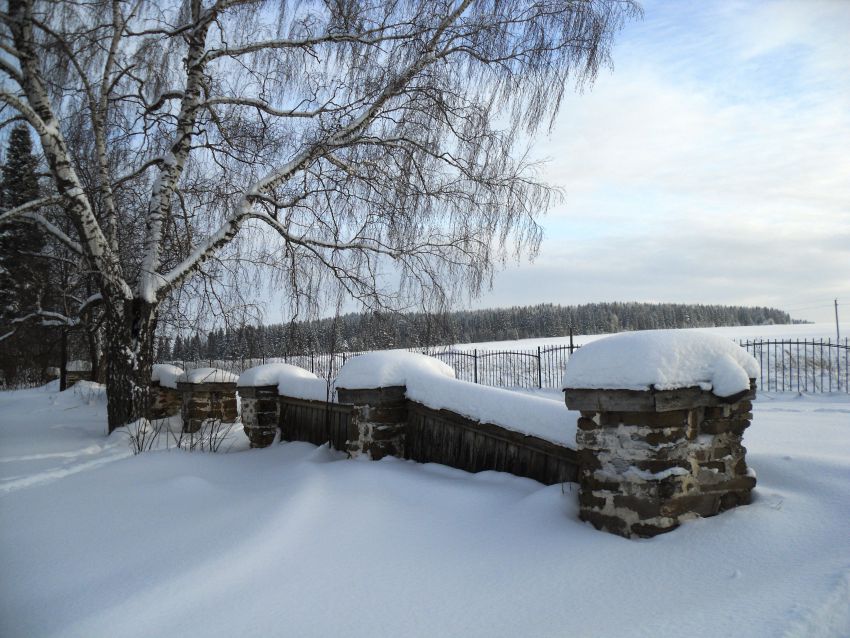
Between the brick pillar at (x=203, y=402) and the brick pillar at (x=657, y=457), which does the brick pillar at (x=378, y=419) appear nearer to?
the brick pillar at (x=657, y=457)

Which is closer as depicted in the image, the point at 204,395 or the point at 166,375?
the point at 204,395

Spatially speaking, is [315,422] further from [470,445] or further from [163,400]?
[163,400]

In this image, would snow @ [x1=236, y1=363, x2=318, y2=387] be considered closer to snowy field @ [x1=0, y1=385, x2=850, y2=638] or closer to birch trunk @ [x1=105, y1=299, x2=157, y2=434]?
birch trunk @ [x1=105, y1=299, x2=157, y2=434]

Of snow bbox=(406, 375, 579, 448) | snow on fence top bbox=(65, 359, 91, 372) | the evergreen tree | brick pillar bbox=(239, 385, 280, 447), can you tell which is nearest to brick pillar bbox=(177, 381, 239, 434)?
brick pillar bbox=(239, 385, 280, 447)

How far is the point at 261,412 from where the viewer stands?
7238 millimetres

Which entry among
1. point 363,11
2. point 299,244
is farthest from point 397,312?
point 363,11

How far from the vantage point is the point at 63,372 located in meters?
16.2

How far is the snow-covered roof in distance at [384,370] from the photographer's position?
5070 millimetres

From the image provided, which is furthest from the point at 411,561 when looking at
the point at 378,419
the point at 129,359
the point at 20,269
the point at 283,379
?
the point at 20,269

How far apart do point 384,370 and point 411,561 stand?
230 cm

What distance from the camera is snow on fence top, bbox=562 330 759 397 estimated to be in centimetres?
296

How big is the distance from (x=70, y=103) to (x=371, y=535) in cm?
783

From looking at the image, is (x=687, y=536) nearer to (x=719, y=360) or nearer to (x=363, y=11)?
(x=719, y=360)

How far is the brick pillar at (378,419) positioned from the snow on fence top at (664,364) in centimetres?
221
